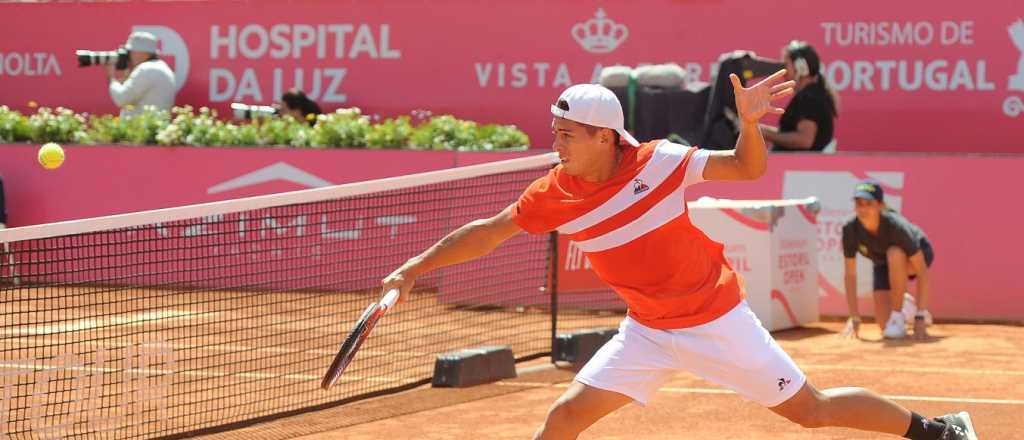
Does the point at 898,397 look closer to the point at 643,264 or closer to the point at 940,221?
the point at 643,264

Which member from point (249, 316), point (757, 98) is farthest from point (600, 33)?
point (757, 98)

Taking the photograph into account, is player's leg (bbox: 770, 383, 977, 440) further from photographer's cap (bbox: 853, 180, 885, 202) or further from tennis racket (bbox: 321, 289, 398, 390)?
photographer's cap (bbox: 853, 180, 885, 202)

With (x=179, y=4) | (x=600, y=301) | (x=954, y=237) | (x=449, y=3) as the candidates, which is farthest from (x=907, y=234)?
(x=179, y=4)

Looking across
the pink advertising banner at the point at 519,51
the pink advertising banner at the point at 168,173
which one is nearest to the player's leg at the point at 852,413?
the pink advertising banner at the point at 168,173

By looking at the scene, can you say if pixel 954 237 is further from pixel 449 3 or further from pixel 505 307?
pixel 449 3

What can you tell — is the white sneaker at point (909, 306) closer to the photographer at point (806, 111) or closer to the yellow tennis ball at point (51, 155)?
the photographer at point (806, 111)

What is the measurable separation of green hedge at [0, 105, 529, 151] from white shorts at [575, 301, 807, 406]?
27.3 feet

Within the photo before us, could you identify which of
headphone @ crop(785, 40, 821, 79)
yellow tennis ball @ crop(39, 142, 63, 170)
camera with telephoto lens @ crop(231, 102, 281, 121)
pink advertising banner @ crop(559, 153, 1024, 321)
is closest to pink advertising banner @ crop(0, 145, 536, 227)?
yellow tennis ball @ crop(39, 142, 63, 170)

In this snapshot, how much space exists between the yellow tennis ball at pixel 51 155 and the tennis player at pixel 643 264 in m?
8.72

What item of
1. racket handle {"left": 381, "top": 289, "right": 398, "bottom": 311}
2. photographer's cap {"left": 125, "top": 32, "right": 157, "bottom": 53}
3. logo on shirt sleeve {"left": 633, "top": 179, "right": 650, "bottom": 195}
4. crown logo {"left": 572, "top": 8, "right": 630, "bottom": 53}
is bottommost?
racket handle {"left": 381, "top": 289, "right": 398, "bottom": 311}

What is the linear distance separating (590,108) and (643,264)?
0.55m

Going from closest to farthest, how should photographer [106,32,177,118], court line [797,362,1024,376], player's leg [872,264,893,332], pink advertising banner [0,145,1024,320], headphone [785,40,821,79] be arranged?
court line [797,362,1024,376], player's leg [872,264,893,332], pink advertising banner [0,145,1024,320], headphone [785,40,821,79], photographer [106,32,177,118]

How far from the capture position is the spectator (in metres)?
15.2

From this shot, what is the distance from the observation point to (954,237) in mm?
11391
